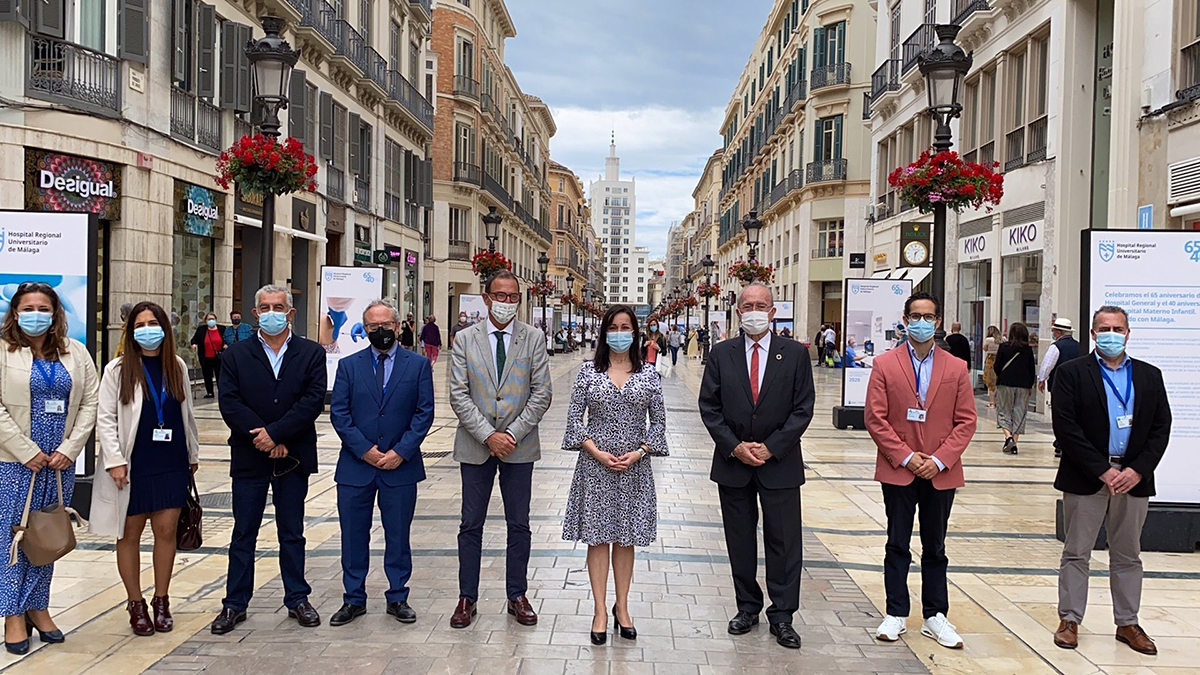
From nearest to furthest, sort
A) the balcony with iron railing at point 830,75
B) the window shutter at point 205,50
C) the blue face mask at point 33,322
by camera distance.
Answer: the blue face mask at point 33,322 < the window shutter at point 205,50 < the balcony with iron railing at point 830,75

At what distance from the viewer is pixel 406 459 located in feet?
18.8

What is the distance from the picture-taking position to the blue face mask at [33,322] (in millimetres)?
5105

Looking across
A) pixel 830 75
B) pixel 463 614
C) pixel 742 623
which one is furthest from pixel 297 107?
pixel 830 75

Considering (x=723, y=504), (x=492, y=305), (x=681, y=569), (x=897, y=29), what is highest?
(x=897, y=29)

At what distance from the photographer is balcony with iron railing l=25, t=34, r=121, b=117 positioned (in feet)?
46.4

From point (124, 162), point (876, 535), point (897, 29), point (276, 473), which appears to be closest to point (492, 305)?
point (276, 473)

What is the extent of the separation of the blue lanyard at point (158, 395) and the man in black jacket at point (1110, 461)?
199 inches

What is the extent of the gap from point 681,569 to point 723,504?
1.36 meters

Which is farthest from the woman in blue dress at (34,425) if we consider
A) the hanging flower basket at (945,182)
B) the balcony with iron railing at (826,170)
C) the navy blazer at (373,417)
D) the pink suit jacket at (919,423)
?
the balcony with iron railing at (826,170)

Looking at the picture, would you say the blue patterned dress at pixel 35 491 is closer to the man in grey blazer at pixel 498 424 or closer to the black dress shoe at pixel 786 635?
the man in grey blazer at pixel 498 424

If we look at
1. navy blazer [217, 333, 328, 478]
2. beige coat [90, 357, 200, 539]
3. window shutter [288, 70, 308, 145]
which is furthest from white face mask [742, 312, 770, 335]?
window shutter [288, 70, 308, 145]

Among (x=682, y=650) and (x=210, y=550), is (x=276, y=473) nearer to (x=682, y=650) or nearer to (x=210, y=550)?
(x=210, y=550)

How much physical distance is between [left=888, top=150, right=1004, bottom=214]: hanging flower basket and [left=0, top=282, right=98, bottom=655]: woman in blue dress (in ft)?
34.0

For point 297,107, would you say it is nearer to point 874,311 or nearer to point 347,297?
point 347,297
